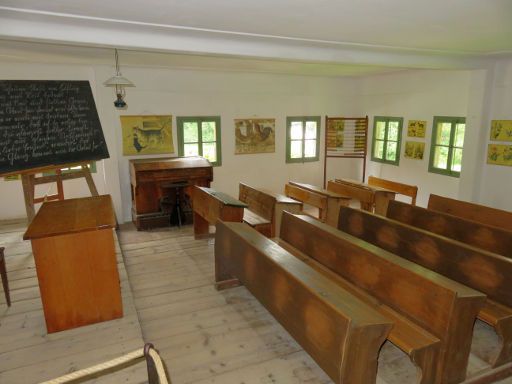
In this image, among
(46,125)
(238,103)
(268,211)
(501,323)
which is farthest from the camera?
(238,103)

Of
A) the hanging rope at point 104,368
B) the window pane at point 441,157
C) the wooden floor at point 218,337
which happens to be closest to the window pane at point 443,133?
the window pane at point 441,157

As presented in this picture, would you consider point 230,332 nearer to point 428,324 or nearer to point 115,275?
point 115,275

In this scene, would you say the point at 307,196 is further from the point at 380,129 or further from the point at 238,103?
the point at 380,129

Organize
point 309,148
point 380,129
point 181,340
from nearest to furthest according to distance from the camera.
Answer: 1. point 181,340
2. point 380,129
3. point 309,148

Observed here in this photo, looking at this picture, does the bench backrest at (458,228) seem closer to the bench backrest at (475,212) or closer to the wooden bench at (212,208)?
the bench backrest at (475,212)

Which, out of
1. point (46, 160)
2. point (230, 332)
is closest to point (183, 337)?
point (230, 332)

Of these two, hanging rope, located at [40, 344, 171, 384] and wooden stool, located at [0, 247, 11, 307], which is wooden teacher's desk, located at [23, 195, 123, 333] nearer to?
wooden stool, located at [0, 247, 11, 307]

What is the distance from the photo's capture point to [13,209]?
5875mm

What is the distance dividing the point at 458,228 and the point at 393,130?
3.84 meters

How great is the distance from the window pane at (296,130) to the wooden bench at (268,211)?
2.65 m

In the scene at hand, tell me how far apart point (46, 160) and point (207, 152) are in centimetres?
313

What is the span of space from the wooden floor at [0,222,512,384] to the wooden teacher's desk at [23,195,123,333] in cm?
13

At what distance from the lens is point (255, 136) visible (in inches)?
279

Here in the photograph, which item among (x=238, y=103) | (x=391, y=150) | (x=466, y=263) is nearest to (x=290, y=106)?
(x=238, y=103)
